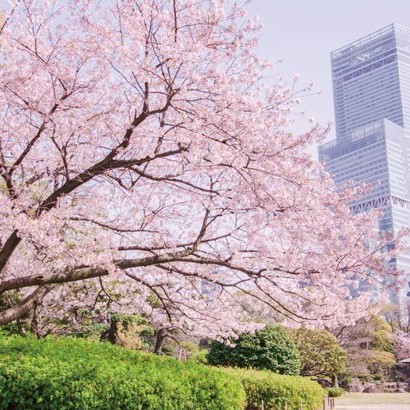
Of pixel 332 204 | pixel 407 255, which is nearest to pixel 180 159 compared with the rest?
pixel 332 204

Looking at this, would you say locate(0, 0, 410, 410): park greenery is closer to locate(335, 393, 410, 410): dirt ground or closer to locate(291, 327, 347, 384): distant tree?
locate(335, 393, 410, 410): dirt ground

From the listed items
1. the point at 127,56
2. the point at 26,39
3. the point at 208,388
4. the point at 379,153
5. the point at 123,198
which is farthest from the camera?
the point at 379,153

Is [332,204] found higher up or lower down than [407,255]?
lower down

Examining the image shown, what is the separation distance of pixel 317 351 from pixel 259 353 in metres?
9.52

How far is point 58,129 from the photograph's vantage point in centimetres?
711

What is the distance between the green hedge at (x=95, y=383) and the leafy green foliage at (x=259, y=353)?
22.9 ft

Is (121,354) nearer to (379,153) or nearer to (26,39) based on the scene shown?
(26,39)

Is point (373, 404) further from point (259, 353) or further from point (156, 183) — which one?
point (156, 183)

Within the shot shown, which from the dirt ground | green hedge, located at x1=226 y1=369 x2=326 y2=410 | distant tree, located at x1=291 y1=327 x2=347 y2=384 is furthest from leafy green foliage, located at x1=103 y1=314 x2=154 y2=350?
distant tree, located at x1=291 y1=327 x2=347 y2=384

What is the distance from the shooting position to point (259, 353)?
14.4 m

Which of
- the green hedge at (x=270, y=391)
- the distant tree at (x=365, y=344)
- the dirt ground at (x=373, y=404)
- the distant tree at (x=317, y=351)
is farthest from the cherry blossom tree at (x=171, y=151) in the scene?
the distant tree at (x=365, y=344)

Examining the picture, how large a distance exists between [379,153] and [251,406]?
16913cm

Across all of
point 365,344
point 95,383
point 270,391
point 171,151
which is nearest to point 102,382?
point 95,383

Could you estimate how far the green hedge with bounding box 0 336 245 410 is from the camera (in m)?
5.71
